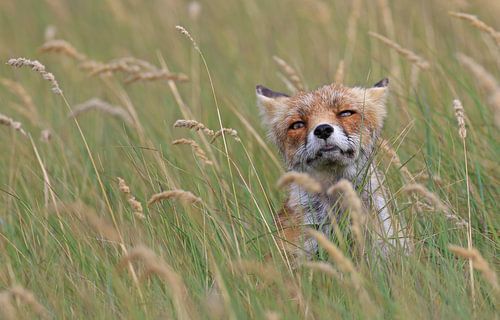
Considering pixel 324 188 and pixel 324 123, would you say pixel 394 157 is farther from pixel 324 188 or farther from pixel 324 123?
pixel 324 188

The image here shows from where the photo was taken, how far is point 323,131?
6.60 m

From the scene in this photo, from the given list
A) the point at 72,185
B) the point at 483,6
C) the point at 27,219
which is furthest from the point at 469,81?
the point at 27,219

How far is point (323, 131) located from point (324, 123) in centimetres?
10

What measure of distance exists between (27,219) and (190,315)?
2.30 metres

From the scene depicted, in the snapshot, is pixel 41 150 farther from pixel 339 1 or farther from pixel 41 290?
pixel 339 1

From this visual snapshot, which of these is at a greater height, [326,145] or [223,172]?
[326,145]

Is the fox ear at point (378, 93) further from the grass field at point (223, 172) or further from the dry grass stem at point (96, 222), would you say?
the dry grass stem at point (96, 222)

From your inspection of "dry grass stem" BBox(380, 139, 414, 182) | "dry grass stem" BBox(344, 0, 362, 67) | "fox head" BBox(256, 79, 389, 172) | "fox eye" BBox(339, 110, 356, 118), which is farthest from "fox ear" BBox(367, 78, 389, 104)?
"dry grass stem" BBox(344, 0, 362, 67)

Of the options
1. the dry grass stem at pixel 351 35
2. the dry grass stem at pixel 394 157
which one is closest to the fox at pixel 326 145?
the dry grass stem at pixel 394 157

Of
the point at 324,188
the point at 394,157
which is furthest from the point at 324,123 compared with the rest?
the point at 394,157

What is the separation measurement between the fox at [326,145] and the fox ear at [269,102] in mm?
18

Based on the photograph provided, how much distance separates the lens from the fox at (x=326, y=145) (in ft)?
21.5

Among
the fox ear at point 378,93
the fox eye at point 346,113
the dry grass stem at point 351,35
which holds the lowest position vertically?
the fox eye at point 346,113

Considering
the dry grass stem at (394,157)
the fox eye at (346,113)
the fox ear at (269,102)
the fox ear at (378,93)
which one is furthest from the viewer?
the fox ear at (269,102)
